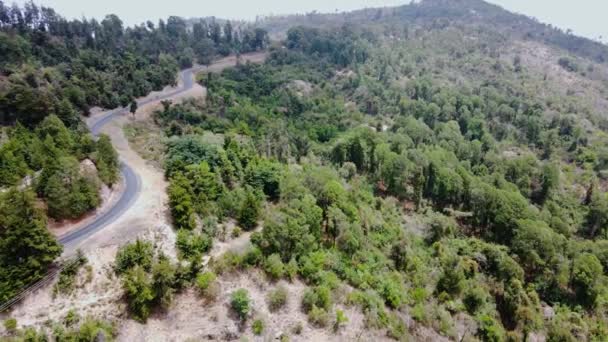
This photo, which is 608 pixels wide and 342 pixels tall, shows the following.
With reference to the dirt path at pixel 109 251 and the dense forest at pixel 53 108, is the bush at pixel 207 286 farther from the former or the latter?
the dense forest at pixel 53 108

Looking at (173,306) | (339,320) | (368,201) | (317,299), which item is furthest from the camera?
(368,201)

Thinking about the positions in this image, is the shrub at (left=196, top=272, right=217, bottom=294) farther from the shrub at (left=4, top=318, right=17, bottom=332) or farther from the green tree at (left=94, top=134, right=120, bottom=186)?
the green tree at (left=94, top=134, right=120, bottom=186)

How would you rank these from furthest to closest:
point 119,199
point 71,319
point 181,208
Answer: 1. point 119,199
2. point 181,208
3. point 71,319

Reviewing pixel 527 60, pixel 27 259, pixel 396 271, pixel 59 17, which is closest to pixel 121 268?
pixel 27 259

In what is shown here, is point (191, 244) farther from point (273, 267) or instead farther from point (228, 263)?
point (273, 267)

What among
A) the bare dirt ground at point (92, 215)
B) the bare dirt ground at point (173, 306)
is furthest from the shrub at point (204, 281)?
the bare dirt ground at point (92, 215)

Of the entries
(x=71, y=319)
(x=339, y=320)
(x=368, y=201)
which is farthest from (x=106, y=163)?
(x=368, y=201)

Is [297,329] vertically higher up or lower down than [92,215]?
lower down
